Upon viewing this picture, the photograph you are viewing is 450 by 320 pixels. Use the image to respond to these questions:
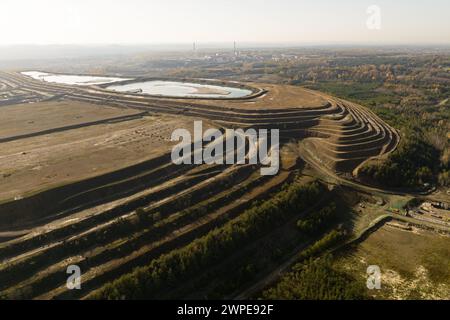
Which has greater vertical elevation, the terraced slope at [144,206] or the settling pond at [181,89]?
the settling pond at [181,89]

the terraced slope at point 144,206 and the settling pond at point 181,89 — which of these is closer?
the terraced slope at point 144,206

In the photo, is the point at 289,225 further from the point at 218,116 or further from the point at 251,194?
the point at 218,116

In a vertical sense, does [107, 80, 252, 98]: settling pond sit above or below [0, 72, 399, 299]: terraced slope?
above

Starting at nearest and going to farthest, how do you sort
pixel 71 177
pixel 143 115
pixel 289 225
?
pixel 289 225 → pixel 71 177 → pixel 143 115

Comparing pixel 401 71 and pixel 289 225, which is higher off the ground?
pixel 401 71

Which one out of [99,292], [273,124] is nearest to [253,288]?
[99,292]

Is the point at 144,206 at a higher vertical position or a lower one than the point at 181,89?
lower

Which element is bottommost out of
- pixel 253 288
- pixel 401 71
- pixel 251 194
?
pixel 253 288

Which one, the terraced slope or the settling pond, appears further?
the settling pond
